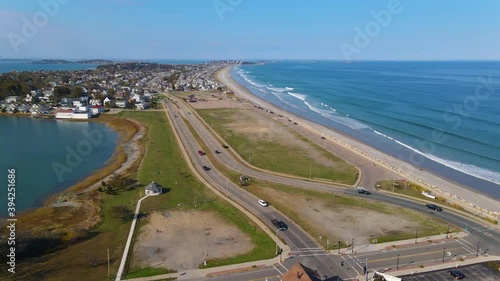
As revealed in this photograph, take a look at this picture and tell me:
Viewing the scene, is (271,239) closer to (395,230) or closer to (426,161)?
(395,230)

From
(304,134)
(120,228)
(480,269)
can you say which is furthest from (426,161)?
(120,228)

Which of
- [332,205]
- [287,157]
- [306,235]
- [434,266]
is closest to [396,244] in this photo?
[434,266]

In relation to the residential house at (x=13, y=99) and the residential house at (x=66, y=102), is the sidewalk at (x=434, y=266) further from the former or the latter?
the residential house at (x=13, y=99)

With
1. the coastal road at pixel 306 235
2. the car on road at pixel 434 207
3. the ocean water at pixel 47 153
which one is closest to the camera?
the coastal road at pixel 306 235

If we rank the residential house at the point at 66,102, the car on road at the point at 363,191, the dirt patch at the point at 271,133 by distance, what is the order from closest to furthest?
the car on road at the point at 363,191, the dirt patch at the point at 271,133, the residential house at the point at 66,102

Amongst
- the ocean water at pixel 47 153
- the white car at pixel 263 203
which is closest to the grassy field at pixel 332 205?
the white car at pixel 263 203

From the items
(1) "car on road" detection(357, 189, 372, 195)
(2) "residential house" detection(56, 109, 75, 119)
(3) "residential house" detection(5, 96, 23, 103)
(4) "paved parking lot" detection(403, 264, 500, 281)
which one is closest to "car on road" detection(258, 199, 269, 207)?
(1) "car on road" detection(357, 189, 372, 195)

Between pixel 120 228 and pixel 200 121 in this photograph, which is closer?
pixel 120 228
